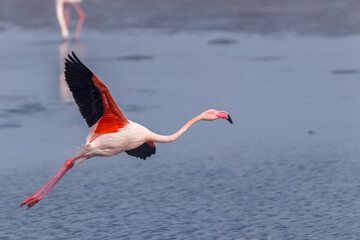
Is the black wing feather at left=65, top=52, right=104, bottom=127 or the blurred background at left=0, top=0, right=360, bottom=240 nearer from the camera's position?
the blurred background at left=0, top=0, right=360, bottom=240

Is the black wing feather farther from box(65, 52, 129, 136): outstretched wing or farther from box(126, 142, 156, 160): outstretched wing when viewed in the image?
box(126, 142, 156, 160): outstretched wing

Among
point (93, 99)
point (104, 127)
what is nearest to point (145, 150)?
point (104, 127)

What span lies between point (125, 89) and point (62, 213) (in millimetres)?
6592

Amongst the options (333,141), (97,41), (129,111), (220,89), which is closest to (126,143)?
(333,141)

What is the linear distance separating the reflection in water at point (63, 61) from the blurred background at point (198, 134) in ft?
0.17

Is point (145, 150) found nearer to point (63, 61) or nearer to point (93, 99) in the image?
point (93, 99)

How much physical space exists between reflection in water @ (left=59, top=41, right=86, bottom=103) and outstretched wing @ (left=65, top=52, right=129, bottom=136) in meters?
5.33

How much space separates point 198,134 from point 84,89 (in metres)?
3.55

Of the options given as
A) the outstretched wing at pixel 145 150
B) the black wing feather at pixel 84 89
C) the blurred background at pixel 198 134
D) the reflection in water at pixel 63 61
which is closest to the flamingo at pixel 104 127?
the black wing feather at pixel 84 89

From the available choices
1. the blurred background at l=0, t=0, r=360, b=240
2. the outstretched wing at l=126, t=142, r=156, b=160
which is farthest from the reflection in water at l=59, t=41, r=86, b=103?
the outstretched wing at l=126, t=142, r=156, b=160

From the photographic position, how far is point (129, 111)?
1211cm

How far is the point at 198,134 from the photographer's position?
10914 mm

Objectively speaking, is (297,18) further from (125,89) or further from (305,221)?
(305,221)

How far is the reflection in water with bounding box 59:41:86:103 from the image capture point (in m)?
Result: 13.6
